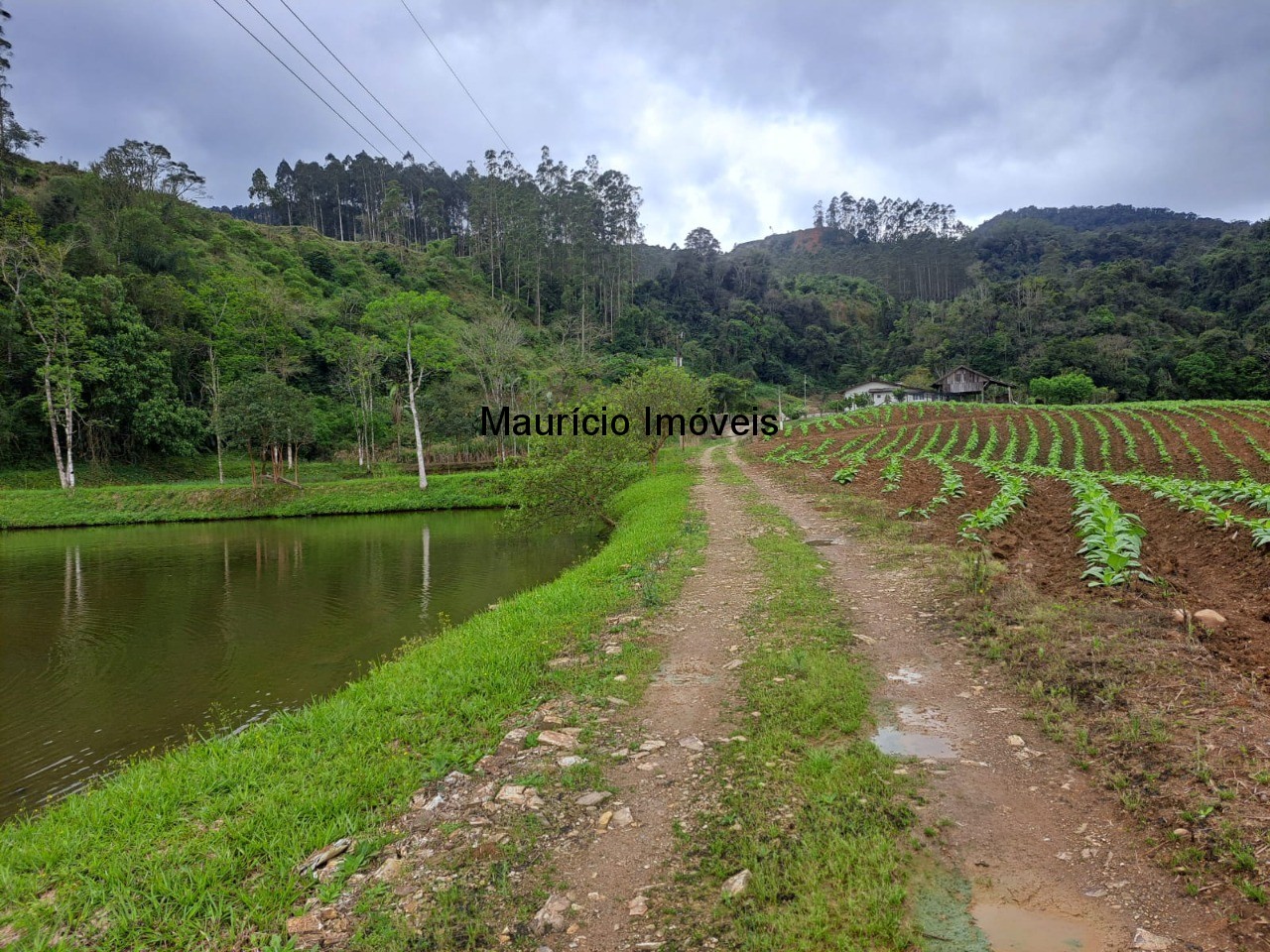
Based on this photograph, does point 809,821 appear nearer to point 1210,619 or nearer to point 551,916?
point 551,916

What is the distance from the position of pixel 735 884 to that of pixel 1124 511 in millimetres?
11894

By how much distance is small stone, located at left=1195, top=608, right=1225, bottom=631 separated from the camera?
615 cm

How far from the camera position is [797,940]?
2.91 meters

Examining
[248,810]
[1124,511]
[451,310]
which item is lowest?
[248,810]

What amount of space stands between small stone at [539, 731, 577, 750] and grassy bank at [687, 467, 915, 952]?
1.36 meters

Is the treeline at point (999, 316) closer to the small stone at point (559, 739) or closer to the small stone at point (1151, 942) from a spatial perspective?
the small stone at point (559, 739)

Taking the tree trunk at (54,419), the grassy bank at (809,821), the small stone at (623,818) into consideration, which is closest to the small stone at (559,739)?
the small stone at (623,818)

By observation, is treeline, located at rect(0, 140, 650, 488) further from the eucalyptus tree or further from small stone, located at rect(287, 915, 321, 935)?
small stone, located at rect(287, 915, 321, 935)

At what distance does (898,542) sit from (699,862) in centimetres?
1000

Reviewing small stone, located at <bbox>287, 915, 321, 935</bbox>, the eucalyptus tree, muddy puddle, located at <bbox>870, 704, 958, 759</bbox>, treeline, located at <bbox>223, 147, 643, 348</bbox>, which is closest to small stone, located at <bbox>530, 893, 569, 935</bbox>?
small stone, located at <bbox>287, 915, 321, 935</bbox>

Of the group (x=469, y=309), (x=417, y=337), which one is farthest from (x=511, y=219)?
(x=417, y=337)

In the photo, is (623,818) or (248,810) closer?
(623,818)

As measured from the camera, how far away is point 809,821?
3.80 metres

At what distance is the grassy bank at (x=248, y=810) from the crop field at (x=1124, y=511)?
280 inches
